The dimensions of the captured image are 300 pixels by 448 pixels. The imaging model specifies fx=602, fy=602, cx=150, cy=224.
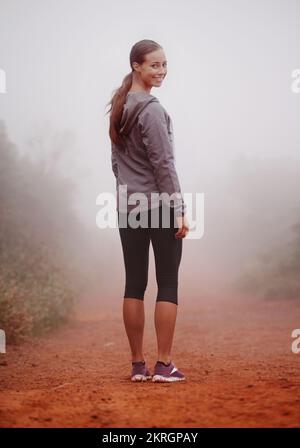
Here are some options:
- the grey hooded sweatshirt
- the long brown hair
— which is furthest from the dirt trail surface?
the long brown hair

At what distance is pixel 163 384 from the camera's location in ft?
10.8

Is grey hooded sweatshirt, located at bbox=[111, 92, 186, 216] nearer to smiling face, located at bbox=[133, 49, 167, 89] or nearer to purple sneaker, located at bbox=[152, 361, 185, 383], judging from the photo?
smiling face, located at bbox=[133, 49, 167, 89]

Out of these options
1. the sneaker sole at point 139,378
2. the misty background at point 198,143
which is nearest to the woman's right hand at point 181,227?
the sneaker sole at point 139,378

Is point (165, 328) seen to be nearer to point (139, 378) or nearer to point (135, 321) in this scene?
point (135, 321)

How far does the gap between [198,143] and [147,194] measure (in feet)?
95.1

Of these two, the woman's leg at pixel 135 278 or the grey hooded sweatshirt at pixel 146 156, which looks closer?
the grey hooded sweatshirt at pixel 146 156

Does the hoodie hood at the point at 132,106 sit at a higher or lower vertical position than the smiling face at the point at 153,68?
lower

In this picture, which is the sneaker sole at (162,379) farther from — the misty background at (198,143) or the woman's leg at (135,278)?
the misty background at (198,143)

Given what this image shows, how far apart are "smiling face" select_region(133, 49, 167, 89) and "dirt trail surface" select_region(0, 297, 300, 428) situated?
5.72 ft

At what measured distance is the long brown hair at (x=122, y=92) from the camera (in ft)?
11.5

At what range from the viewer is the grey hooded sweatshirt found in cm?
340

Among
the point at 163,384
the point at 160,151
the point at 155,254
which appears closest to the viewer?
the point at 163,384

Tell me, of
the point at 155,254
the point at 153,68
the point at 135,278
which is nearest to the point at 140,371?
the point at 135,278
